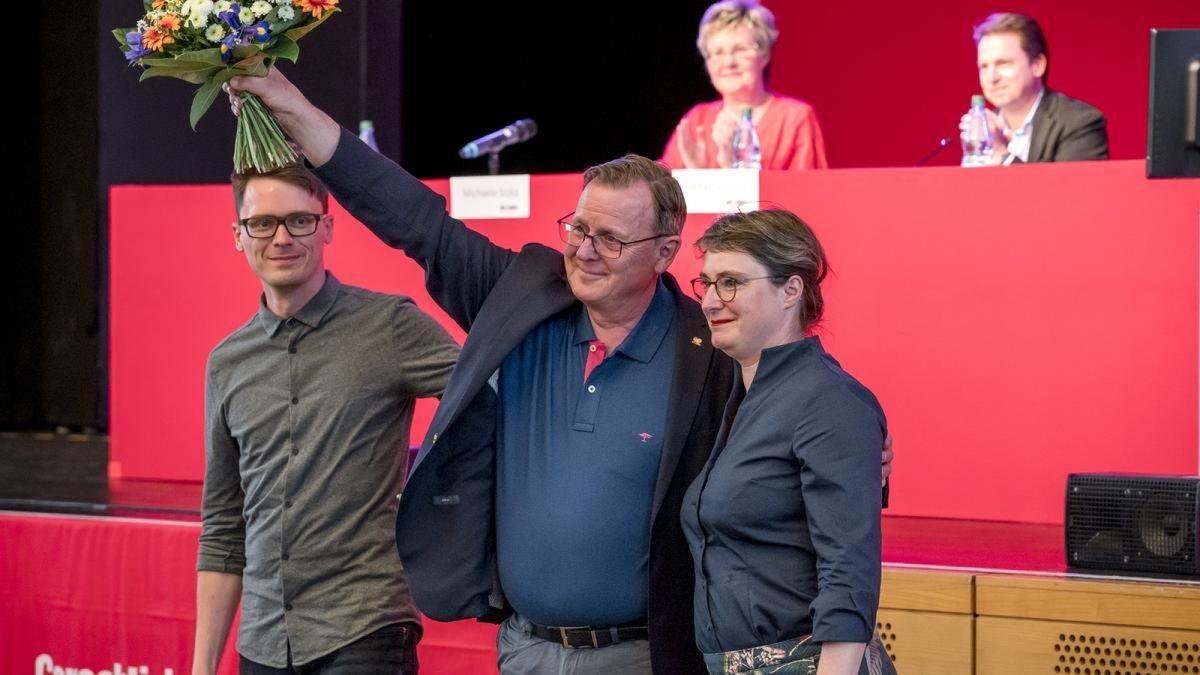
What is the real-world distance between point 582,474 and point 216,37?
822 millimetres

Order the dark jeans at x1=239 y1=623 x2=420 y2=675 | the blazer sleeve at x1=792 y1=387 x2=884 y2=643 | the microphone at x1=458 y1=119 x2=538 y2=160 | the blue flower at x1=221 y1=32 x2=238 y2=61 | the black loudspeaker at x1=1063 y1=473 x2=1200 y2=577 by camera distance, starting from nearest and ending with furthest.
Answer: the blazer sleeve at x1=792 y1=387 x2=884 y2=643 → the blue flower at x1=221 y1=32 x2=238 y2=61 → the dark jeans at x1=239 y1=623 x2=420 y2=675 → the black loudspeaker at x1=1063 y1=473 x2=1200 y2=577 → the microphone at x1=458 y1=119 x2=538 y2=160

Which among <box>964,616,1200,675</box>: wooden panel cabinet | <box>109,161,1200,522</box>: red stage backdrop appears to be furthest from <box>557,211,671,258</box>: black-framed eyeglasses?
<box>109,161,1200,522</box>: red stage backdrop

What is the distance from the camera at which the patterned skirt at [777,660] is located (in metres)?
1.97

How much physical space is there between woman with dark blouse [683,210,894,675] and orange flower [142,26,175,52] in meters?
0.82

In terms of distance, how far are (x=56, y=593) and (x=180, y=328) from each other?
117 cm

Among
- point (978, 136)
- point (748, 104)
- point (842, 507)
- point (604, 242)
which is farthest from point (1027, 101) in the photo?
point (842, 507)

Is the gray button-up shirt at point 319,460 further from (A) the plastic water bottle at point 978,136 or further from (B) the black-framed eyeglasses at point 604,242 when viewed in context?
(A) the plastic water bottle at point 978,136

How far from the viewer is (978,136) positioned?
426 centimetres

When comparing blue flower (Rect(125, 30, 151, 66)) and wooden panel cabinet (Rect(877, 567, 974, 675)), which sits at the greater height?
blue flower (Rect(125, 30, 151, 66))

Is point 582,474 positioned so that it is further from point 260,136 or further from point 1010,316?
Answer: point 1010,316

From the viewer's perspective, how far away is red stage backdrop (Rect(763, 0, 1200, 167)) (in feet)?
23.8

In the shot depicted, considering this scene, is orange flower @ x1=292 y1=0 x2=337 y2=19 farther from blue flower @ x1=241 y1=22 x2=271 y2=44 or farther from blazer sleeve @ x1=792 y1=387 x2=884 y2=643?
blazer sleeve @ x1=792 y1=387 x2=884 y2=643

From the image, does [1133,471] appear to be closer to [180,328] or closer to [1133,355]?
[1133,355]

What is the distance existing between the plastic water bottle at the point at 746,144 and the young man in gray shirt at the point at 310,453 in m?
2.12
